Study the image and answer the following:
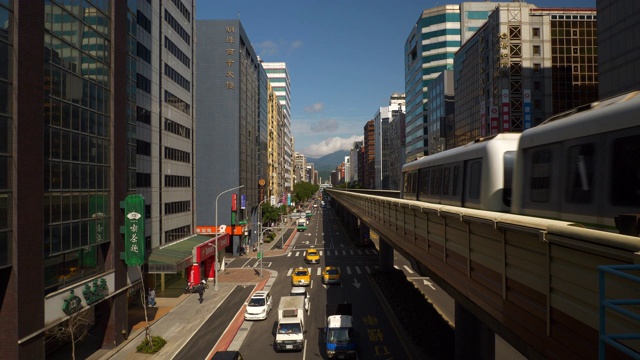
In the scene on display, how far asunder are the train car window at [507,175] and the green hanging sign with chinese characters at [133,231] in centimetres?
2115

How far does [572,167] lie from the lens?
27.4ft

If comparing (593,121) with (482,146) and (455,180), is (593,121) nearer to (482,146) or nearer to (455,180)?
(482,146)

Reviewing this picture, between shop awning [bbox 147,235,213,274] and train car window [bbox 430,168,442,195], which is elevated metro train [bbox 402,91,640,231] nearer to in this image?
train car window [bbox 430,168,442,195]

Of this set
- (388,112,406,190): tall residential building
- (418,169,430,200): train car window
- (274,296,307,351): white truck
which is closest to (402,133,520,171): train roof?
(418,169,430,200): train car window

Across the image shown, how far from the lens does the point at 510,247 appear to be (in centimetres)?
755

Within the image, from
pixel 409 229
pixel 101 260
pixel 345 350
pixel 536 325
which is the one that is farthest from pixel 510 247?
pixel 101 260

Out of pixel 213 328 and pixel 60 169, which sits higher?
pixel 60 169

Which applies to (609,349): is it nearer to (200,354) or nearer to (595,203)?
(595,203)

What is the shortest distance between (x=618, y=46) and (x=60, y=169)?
122 ft

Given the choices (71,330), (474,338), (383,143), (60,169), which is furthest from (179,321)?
(383,143)

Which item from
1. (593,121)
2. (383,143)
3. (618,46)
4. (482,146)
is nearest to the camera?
(593,121)

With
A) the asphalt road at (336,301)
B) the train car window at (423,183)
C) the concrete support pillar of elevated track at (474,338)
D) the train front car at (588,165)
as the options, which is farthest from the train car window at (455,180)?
the asphalt road at (336,301)

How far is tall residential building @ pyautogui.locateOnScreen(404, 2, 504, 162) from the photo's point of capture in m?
90.4

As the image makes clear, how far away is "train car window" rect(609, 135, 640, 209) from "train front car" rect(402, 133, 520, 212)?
5243 millimetres
